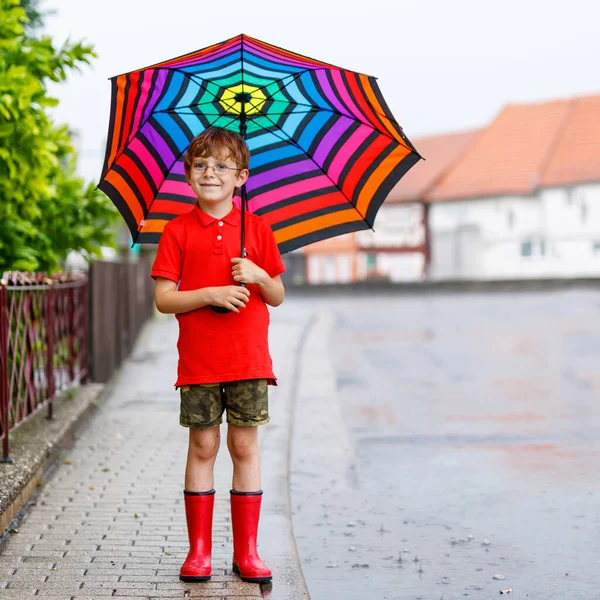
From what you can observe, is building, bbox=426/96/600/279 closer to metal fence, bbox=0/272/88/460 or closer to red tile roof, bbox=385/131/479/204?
red tile roof, bbox=385/131/479/204

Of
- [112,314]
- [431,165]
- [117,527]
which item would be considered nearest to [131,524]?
[117,527]

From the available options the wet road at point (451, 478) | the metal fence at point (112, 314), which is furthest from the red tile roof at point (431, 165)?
the wet road at point (451, 478)

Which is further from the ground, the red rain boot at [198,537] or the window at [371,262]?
the window at [371,262]

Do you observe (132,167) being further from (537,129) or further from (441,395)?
(537,129)

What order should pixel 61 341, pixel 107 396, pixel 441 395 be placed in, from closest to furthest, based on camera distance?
1. pixel 61 341
2. pixel 107 396
3. pixel 441 395

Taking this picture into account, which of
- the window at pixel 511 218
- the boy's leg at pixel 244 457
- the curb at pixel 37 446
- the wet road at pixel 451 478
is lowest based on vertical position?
the wet road at pixel 451 478

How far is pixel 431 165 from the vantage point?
2512 inches

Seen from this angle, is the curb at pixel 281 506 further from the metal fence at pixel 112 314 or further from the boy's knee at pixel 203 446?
the metal fence at pixel 112 314

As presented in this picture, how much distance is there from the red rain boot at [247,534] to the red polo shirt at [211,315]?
515 millimetres

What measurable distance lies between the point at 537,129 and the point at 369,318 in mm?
39748

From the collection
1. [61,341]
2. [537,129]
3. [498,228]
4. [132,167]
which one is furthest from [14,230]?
[537,129]

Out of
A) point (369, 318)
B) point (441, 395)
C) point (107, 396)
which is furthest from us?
point (369, 318)

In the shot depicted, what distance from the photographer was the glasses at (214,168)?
410cm

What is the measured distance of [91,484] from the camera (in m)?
6.18
